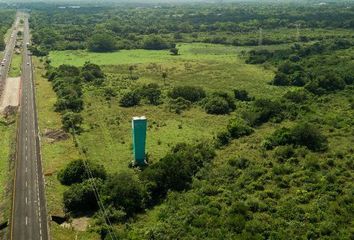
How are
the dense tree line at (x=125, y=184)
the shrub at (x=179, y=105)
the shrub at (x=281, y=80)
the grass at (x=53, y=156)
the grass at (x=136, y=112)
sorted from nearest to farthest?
1. the grass at (x=53, y=156)
2. the dense tree line at (x=125, y=184)
3. the grass at (x=136, y=112)
4. the shrub at (x=179, y=105)
5. the shrub at (x=281, y=80)

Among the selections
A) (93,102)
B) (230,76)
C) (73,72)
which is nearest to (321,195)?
(93,102)

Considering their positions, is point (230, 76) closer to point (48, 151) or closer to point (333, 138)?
point (333, 138)

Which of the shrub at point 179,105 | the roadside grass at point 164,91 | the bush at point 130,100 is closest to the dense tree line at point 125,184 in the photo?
the roadside grass at point 164,91

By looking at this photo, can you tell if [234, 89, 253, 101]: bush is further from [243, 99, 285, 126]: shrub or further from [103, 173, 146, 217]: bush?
[103, 173, 146, 217]: bush

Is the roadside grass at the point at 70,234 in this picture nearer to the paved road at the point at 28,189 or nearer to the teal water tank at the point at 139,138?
the paved road at the point at 28,189

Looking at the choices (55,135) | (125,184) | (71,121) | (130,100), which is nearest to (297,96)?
→ (130,100)
